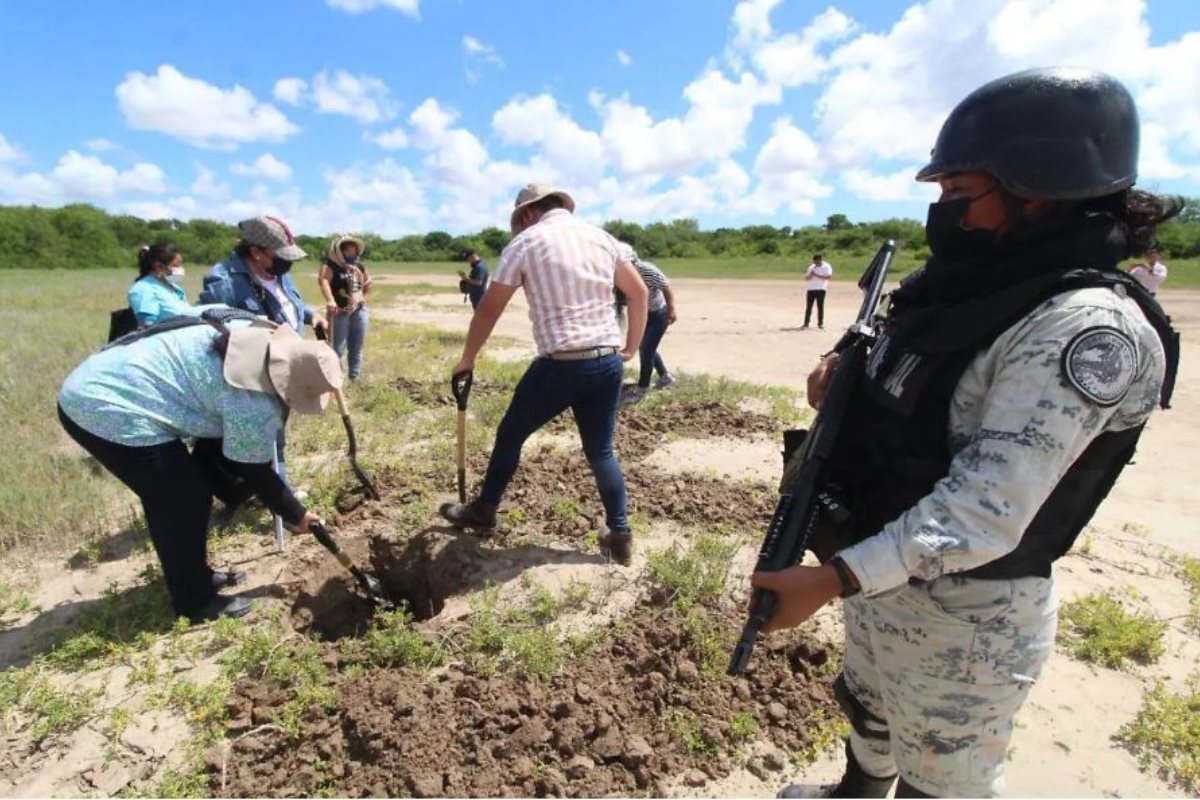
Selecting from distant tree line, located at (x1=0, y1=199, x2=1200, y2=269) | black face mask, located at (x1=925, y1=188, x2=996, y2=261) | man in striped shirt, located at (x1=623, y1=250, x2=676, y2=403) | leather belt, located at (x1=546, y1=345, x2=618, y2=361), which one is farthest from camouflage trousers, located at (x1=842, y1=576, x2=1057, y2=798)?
distant tree line, located at (x1=0, y1=199, x2=1200, y2=269)

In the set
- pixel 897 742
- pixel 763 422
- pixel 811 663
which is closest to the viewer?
pixel 897 742

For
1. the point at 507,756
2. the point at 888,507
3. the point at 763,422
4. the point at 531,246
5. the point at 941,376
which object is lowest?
the point at 507,756

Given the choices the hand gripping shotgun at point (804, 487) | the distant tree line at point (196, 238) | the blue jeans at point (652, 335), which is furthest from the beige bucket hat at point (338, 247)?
the distant tree line at point (196, 238)

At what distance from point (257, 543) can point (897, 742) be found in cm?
367

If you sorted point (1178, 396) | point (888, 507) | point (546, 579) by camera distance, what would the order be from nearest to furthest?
1. point (888, 507)
2. point (546, 579)
3. point (1178, 396)

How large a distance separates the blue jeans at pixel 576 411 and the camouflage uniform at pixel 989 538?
6.30 ft

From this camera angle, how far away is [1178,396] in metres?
8.17

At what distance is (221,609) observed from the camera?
3.31 meters

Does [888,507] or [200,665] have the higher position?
[888,507]

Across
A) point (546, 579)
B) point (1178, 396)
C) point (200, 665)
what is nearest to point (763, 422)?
point (546, 579)

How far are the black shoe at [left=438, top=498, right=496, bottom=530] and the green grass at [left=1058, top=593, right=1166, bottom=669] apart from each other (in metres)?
2.92

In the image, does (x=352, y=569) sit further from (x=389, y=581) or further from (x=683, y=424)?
(x=683, y=424)

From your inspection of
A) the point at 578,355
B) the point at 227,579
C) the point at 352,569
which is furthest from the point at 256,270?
the point at 578,355

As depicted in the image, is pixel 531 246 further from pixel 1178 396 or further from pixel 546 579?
pixel 1178 396
